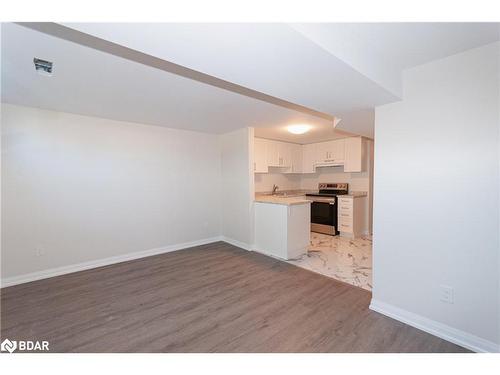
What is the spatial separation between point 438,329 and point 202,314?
2125 millimetres

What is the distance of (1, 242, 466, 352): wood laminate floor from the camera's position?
1.83 meters

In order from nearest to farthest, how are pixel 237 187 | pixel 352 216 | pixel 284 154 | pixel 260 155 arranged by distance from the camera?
1. pixel 237 187
2. pixel 352 216
3. pixel 260 155
4. pixel 284 154

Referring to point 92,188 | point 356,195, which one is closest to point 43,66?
point 92,188

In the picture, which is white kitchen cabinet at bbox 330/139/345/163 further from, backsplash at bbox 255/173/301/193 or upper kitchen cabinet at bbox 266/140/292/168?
Result: backsplash at bbox 255/173/301/193

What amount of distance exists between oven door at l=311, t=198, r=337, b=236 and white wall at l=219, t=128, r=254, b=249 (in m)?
2.09

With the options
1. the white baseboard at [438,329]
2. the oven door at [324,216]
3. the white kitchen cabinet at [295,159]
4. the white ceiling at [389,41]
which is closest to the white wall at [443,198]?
the white baseboard at [438,329]

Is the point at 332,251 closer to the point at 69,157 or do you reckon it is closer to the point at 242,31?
the point at 242,31

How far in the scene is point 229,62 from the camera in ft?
4.83

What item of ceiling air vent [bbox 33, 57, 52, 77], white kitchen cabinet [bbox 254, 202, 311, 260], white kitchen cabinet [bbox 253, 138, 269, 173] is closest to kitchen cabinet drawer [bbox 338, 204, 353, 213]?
white kitchen cabinet [bbox 254, 202, 311, 260]

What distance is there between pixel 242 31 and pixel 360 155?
471cm

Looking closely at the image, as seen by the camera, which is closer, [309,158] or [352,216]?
[352,216]

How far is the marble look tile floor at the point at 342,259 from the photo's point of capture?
3.11 meters

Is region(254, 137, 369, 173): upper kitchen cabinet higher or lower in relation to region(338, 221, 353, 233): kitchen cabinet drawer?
higher

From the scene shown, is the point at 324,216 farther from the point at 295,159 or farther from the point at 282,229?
the point at 282,229
